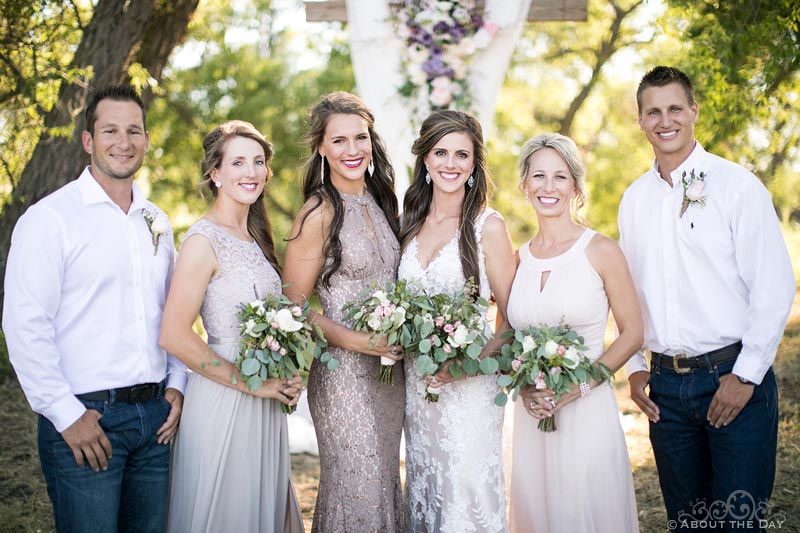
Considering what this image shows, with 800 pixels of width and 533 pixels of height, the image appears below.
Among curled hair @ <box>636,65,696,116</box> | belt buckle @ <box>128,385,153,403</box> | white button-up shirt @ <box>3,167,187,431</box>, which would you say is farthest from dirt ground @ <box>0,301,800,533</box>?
curled hair @ <box>636,65,696,116</box>

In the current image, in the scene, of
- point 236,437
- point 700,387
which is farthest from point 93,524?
point 700,387

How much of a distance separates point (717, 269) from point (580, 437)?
110 cm

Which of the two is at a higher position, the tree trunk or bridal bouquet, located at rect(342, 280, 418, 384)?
the tree trunk

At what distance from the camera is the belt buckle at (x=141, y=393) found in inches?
140

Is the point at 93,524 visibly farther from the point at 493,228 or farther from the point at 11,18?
the point at 11,18

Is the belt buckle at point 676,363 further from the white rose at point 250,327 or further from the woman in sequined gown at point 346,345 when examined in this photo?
the white rose at point 250,327

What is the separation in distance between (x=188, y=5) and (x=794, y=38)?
515 cm

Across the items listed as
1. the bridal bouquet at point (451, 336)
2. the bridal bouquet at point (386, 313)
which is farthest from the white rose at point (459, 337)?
the bridal bouquet at point (386, 313)

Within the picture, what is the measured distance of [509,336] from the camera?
402cm

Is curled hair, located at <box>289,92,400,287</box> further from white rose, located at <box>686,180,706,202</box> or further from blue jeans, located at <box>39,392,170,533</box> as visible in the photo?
white rose, located at <box>686,180,706,202</box>

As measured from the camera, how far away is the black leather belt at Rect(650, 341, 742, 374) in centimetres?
379

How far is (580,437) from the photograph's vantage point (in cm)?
394

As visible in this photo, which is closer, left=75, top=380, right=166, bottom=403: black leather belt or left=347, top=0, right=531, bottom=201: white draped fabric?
left=75, top=380, right=166, bottom=403: black leather belt

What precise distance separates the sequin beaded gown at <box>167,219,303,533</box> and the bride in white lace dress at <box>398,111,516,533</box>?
846 millimetres
